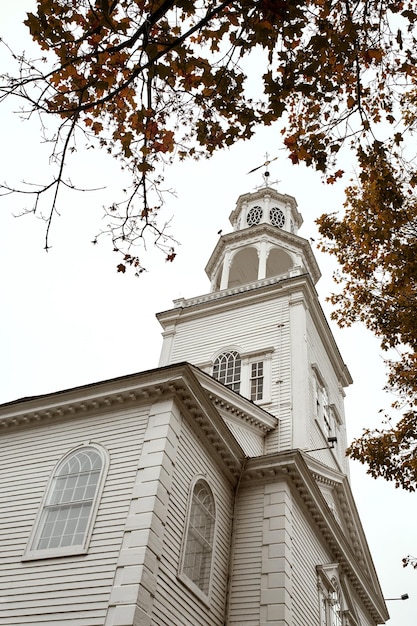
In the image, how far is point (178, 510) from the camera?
1233 cm

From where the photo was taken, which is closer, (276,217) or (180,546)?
(180,546)

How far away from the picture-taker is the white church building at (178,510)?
10984mm

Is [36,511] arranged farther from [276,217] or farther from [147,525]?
[276,217]

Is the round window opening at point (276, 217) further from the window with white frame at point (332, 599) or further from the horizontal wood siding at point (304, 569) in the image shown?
the window with white frame at point (332, 599)

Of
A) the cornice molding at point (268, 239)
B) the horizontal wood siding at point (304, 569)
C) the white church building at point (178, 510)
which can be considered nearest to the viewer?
the white church building at point (178, 510)

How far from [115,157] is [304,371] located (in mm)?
13143

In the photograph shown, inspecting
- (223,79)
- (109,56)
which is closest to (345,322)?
(223,79)

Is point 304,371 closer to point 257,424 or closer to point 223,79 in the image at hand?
point 257,424

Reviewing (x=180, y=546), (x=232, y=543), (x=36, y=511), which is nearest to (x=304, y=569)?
(x=232, y=543)

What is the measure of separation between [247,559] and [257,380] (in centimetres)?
784

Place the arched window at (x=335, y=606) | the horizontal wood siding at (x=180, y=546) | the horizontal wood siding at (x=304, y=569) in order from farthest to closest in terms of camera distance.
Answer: the arched window at (x=335, y=606) < the horizontal wood siding at (x=304, y=569) < the horizontal wood siding at (x=180, y=546)

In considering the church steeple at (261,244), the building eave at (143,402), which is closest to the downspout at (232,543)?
the building eave at (143,402)

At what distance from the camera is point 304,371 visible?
2020 cm

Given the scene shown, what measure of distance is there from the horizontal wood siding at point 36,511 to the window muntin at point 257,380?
7846mm
